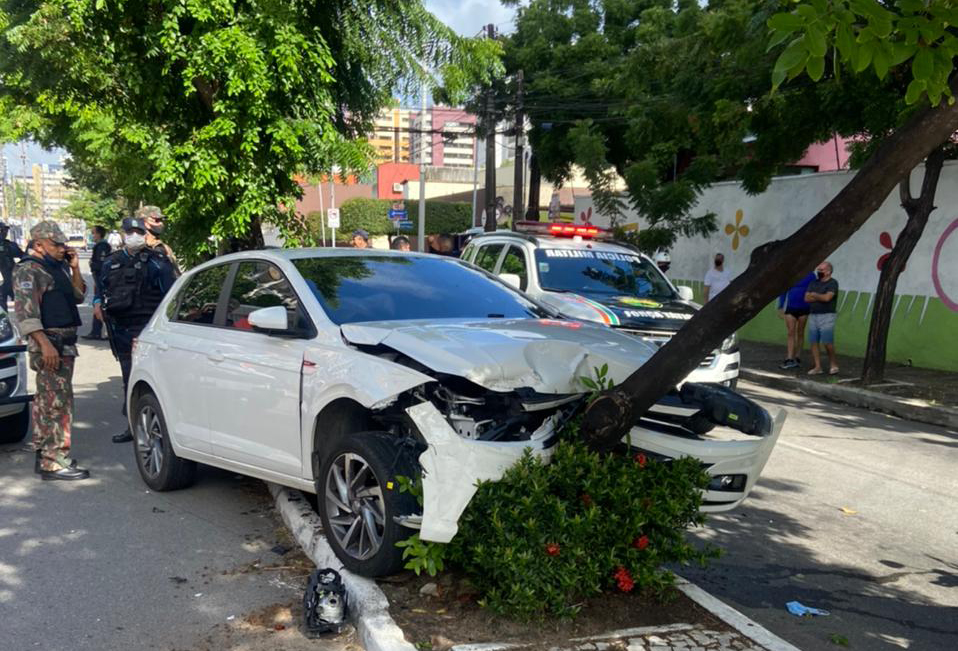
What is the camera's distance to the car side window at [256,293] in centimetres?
538

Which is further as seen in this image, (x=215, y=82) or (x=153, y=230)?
(x=215, y=82)

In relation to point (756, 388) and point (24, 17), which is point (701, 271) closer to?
point (756, 388)

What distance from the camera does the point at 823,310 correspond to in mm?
12688

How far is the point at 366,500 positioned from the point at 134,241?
470 cm

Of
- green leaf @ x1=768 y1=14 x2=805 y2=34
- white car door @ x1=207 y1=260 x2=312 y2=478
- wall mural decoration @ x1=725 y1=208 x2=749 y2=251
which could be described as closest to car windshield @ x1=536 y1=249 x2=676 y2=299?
white car door @ x1=207 y1=260 x2=312 y2=478

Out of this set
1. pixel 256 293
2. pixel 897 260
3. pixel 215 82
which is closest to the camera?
pixel 256 293

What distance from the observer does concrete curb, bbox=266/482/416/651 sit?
3.72m

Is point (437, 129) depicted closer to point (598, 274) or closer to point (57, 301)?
point (598, 274)

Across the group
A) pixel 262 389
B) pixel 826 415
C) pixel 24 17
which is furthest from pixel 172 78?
pixel 826 415

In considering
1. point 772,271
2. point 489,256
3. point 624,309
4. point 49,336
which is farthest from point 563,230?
point 772,271

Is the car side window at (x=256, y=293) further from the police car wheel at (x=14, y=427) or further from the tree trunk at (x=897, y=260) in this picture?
the tree trunk at (x=897, y=260)

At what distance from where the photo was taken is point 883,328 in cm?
1210

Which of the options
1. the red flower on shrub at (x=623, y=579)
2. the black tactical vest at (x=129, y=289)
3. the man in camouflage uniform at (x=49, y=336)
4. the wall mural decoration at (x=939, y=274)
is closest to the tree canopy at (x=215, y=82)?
the black tactical vest at (x=129, y=289)

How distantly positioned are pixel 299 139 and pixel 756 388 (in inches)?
291
